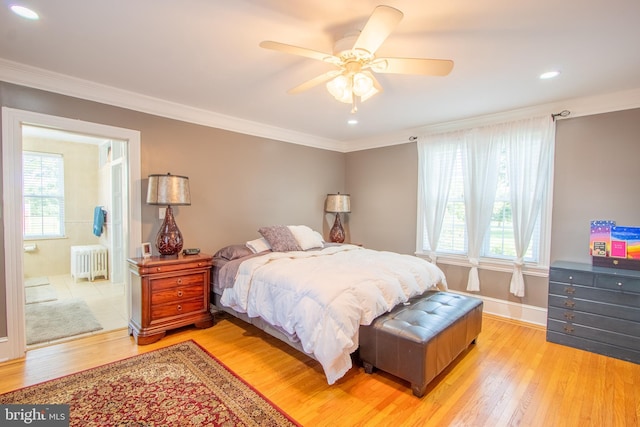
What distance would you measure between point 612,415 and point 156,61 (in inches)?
160

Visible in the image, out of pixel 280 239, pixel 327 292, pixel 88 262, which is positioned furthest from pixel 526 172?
pixel 88 262

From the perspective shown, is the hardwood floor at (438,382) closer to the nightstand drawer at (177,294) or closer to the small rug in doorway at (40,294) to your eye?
the nightstand drawer at (177,294)

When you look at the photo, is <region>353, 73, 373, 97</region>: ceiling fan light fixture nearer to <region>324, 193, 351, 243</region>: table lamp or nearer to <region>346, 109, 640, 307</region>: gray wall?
<region>346, 109, 640, 307</region>: gray wall

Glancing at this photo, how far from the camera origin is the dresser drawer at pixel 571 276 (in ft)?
9.19

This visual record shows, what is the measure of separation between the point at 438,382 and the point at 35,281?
6.20m

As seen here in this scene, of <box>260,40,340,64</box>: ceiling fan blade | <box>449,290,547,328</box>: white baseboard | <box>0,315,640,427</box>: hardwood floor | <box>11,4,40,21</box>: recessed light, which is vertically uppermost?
<box>11,4,40,21</box>: recessed light

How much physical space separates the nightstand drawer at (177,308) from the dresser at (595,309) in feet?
11.8

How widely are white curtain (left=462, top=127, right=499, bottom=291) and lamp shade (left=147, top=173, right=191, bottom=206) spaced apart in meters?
3.43

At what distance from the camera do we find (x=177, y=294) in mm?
3002

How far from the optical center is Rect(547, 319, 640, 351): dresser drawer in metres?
2.60

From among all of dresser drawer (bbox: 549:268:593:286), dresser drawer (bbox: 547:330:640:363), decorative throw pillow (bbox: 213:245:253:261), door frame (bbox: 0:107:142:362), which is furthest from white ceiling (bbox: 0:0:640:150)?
dresser drawer (bbox: 547:330:640:363)

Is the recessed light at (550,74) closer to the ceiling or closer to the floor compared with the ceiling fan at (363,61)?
closer to the ceiling

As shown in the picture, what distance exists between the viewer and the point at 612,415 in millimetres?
1922

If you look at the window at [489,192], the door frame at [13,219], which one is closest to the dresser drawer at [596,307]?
the window at [489,192]
